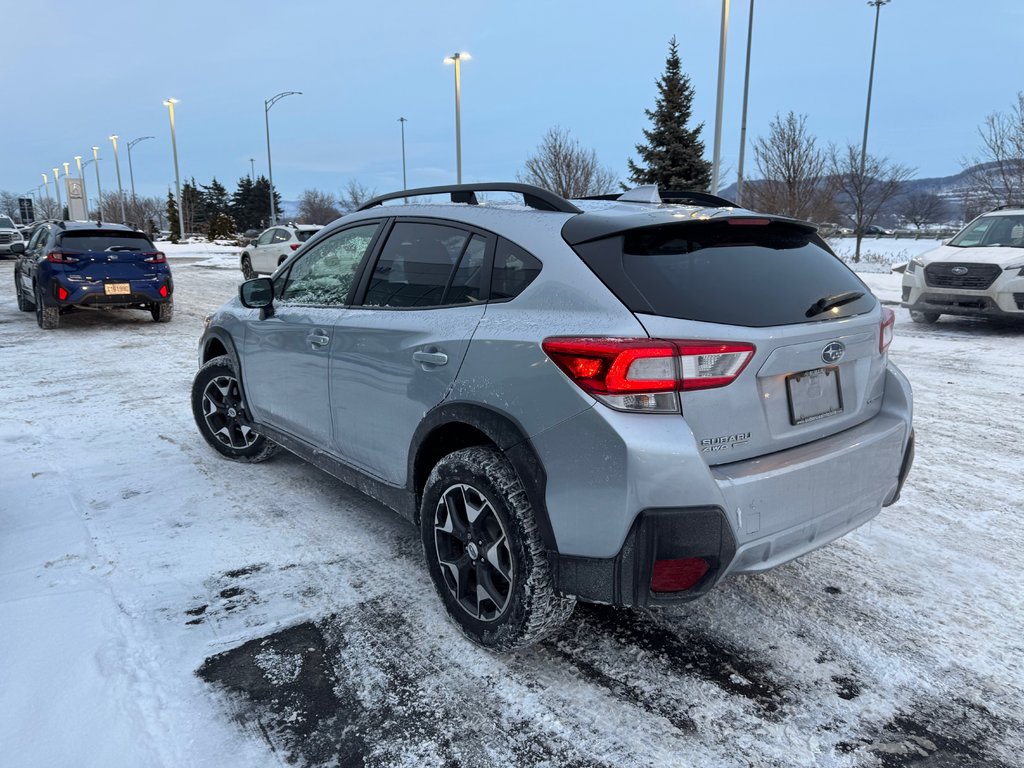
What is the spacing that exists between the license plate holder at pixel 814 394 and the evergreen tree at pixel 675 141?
3144 centimetres

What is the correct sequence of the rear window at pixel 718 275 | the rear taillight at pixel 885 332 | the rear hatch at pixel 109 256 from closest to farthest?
the rear window at pixel 718 275
the rear taillight at pixel 885 332
the rear hatch at pixel 109 256

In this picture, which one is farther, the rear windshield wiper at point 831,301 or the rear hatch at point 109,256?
the rear hatch at point 109,256

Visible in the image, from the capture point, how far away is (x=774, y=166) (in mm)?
28719

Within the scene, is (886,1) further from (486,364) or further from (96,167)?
(96,167)

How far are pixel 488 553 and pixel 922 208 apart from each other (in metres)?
85.2

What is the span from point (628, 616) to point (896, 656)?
103 cm

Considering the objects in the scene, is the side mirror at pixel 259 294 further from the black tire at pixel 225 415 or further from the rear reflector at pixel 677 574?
the rear reflector at pixel 677 574

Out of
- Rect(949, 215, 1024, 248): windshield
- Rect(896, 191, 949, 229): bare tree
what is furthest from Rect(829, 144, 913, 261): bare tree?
Rect(896, 191, 949, 229): bare tree

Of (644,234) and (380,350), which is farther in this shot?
(380,350)

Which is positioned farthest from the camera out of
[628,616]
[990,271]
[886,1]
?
[886,1]

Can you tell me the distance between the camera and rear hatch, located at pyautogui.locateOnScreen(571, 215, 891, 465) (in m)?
2.38

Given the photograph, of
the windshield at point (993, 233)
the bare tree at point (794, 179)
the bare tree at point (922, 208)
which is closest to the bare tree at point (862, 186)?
the bare tree at point (794, 179)

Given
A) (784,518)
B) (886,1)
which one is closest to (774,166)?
(886,1)

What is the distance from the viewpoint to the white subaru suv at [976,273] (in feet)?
32.0
